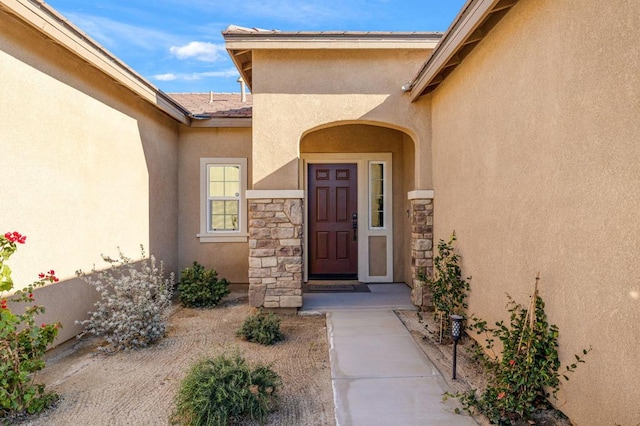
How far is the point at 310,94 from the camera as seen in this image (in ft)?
18.7

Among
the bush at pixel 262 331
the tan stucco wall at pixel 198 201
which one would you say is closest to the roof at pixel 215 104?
the tan stucco wall at pixel 198 201

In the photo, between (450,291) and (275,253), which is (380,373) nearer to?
(450,291)

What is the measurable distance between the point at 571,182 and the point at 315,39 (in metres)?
4.02

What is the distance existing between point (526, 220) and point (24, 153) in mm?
4516

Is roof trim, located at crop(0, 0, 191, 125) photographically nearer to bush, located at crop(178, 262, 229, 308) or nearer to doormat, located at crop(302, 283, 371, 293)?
bush, located at crop(178, 262, 229, 308)

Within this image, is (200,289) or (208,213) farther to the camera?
(208,213)

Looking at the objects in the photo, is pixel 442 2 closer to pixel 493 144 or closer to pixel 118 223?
pixel 493 144

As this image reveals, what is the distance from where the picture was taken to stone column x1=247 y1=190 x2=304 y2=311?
5.64 metres

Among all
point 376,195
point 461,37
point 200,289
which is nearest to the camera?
point 461,37

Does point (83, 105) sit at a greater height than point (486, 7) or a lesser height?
lesser

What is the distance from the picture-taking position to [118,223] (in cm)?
547

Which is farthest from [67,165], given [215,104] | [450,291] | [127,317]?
[450,291]

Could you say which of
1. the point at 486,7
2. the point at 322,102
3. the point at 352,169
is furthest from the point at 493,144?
the point at 352,169

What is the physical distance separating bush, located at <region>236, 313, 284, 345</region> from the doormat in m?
2.30
